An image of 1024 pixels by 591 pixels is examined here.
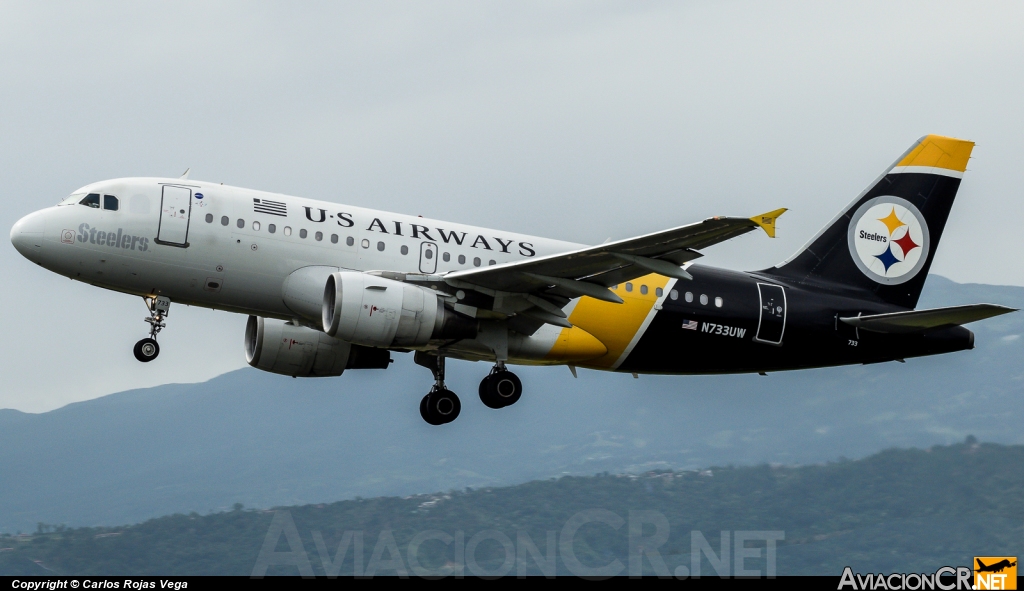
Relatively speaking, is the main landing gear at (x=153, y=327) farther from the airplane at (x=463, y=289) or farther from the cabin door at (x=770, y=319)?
the cabin door at (x=770, y=319)

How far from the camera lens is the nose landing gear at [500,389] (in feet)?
94.3

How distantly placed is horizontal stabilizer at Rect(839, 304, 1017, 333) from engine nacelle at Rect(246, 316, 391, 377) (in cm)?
1340

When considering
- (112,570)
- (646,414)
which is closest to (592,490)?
(646,414)

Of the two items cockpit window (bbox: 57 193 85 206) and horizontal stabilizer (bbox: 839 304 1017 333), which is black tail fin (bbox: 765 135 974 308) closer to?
horizontal stabilizer (bbox: 839 304 1017 333)

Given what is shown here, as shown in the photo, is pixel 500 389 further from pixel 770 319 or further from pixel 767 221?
pixel 767 221

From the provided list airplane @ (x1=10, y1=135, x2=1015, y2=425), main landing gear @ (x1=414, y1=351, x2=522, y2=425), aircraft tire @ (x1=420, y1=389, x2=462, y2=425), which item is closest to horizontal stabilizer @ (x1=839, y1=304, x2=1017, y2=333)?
airplane @ (x1=10, y1=135, x2=1015, y2=425)

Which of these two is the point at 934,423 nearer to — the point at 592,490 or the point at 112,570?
the point at 592,490

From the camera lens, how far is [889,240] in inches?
1332

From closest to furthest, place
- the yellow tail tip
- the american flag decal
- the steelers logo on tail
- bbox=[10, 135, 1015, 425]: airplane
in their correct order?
bbox=[10, 135, 1015, 425]: airplane, the american flag decal, the steelers logo on tail, the yellow tail tip

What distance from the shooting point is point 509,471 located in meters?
72.8

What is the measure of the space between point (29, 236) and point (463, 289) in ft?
33.7

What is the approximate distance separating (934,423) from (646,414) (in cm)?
1825

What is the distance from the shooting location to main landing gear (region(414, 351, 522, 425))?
28.8 metres

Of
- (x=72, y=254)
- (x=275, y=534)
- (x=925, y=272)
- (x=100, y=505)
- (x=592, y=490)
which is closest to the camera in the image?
(x=72, y=254)
